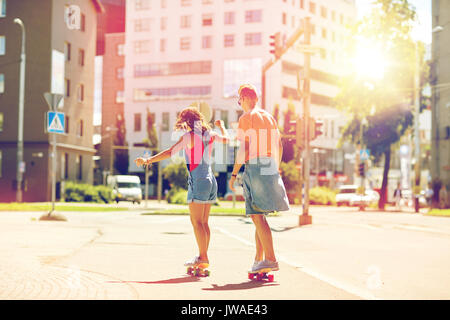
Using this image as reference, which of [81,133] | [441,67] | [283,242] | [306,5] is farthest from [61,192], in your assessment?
[306,5]

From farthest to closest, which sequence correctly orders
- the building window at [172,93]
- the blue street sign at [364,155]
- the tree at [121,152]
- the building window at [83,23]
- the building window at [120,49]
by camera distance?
the building window at [120,49]
the building window at [172,93]
the tree at [121,152]
the building window at [83,23]
the blue street sign at [364,155]

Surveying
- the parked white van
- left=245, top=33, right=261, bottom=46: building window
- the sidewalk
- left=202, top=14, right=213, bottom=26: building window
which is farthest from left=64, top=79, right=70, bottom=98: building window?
the sidewalk

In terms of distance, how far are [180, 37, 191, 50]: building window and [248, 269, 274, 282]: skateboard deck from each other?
7333 centimetres

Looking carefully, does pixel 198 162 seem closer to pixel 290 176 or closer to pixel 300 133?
pixel 300 133

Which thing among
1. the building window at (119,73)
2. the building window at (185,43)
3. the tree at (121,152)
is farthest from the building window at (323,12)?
the tree at (121,152)

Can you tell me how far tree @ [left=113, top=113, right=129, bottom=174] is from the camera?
76.2m

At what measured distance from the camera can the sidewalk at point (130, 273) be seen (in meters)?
5.84

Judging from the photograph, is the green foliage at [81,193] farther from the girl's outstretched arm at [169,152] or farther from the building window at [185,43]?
the building window at [185,43]

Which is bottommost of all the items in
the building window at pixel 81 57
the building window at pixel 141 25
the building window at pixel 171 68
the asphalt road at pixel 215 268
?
the asphalt road at pixel 215 268

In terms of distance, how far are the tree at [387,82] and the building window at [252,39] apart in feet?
102

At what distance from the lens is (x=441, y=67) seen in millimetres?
46688

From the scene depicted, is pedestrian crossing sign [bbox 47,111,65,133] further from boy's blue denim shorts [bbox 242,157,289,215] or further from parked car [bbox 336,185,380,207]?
parked car [bbox 336,185,380,207]

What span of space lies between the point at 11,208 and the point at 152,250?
16.8 m

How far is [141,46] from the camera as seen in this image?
81.4 meters
